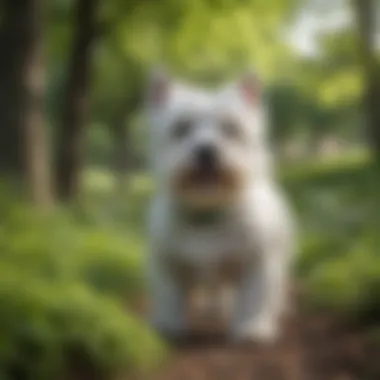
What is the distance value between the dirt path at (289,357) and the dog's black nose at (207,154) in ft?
0.70

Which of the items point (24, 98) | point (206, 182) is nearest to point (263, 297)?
point (206, 182)

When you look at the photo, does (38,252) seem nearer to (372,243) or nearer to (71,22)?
(71,22)

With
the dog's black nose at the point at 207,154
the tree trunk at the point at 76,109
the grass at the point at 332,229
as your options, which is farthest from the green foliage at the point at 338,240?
the tree trunk at the point at 76,109

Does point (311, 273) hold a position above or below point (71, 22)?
below

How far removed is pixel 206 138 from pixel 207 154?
2 cm

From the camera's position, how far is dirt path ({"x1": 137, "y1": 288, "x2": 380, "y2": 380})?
1332 mm

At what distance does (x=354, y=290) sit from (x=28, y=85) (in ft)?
1.60

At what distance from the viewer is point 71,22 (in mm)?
1399

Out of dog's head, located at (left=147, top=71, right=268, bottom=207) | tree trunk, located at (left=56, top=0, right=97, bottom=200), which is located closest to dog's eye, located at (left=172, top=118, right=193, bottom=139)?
dog's head, located at (left=147, top=71, right=268, bottom=207)

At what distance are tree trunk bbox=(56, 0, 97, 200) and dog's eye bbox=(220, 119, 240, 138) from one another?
19cm

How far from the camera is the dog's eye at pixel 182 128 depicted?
4.32 feet

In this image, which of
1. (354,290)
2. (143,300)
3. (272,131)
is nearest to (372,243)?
(354,290)

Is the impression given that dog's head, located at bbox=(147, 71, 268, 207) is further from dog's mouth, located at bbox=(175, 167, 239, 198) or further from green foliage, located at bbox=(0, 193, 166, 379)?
green foliage, located at bbox=(0, 193, 166, 379)

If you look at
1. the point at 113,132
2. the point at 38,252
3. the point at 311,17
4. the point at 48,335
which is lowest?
the point at 48,335
